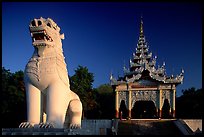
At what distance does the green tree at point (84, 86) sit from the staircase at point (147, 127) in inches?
228

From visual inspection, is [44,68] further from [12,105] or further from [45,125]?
[12,105]

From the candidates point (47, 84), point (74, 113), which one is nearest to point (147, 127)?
point (74, 113)

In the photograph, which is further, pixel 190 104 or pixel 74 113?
pixel 190 104

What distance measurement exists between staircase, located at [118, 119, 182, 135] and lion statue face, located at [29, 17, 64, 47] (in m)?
10.7

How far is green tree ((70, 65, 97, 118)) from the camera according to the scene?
23734 millimetres

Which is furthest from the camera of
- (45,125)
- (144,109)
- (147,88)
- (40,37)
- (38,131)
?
(144,109)

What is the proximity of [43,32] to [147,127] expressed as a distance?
12.9m

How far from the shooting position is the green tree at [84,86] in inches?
934

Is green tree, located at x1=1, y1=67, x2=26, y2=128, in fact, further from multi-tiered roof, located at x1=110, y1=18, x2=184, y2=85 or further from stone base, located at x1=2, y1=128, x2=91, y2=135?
stone base, located at x1=2, y1=128, x2=91, y2=135

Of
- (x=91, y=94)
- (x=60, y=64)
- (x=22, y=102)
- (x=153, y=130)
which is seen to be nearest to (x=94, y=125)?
(x=153, y=130)

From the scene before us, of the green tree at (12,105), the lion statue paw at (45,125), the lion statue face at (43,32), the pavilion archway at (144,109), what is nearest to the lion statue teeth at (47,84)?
the lion statue face at (43,32)

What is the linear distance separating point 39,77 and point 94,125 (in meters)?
12.1

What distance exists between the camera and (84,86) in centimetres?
2450

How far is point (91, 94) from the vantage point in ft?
82.2
